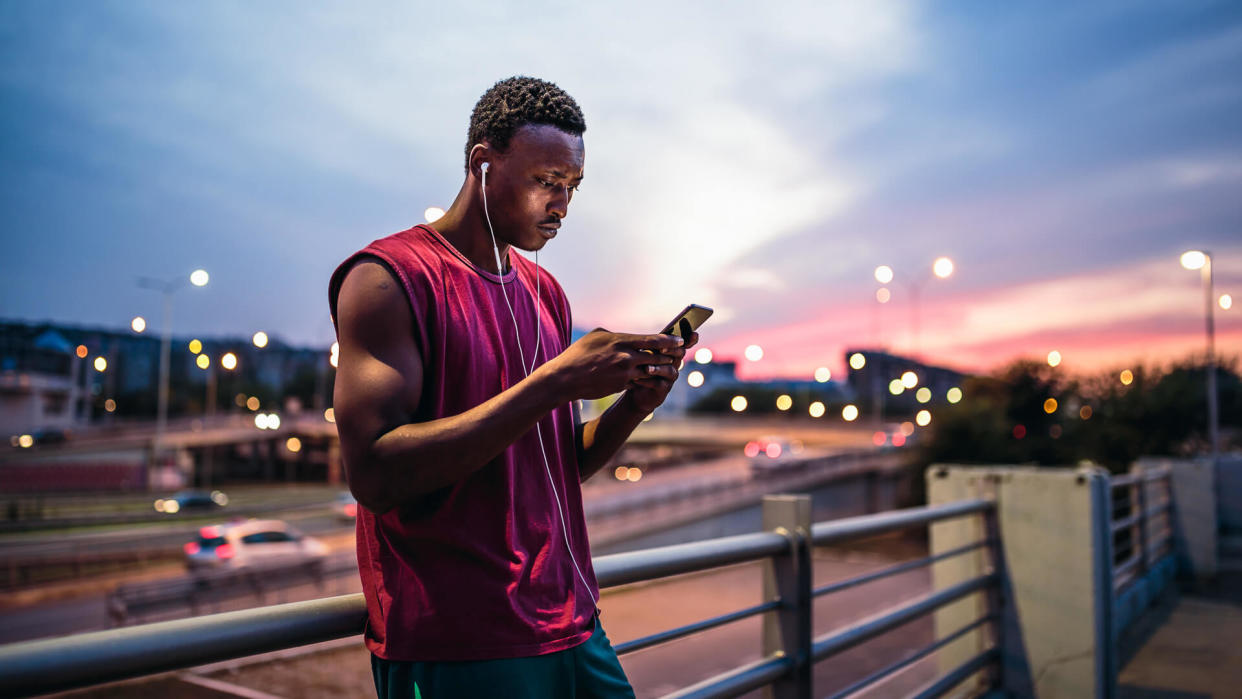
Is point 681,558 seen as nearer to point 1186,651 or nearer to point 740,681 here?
point 740,681

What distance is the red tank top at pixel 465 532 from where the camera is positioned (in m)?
1.26

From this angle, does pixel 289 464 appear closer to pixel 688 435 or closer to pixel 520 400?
pixel 688 435

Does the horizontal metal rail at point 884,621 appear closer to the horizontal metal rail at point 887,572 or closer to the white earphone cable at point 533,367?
the horizontal metal rail at point 887,572

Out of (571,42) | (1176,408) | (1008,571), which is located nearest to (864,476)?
(1176,408)

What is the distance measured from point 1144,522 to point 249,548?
2030 cm

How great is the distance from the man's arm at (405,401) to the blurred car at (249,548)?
22.1 meters

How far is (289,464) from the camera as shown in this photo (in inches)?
2397

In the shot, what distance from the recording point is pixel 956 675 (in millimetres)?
3967

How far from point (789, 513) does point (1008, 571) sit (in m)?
2.42

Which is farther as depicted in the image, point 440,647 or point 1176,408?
point 1176,408

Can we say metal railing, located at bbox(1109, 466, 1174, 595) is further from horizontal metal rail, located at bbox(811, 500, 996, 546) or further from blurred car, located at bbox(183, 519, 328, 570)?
blurred car, located at bbox(183, 519, 328, 570)

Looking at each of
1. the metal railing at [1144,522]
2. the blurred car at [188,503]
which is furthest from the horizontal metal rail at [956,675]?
the blurred car at [188,503]

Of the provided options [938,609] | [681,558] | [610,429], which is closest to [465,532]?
[610,429]

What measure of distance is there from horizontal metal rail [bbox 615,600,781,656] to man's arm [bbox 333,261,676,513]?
914 millimetres
